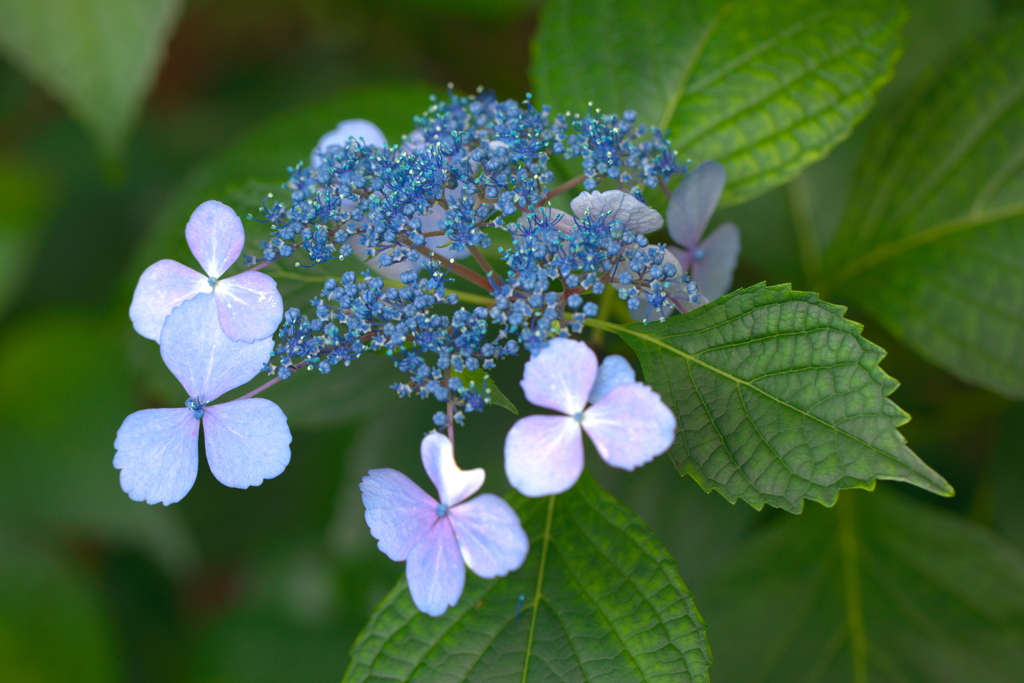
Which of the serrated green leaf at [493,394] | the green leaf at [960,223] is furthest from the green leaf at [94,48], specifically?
the green leaf at [960,223]

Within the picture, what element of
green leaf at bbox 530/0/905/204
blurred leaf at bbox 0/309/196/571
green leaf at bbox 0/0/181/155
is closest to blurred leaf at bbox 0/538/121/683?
blurred leaf at bbox 0/309/196/571

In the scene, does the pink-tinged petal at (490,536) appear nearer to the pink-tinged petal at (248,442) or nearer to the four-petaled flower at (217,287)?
the pink-tinged petal at (248,442)

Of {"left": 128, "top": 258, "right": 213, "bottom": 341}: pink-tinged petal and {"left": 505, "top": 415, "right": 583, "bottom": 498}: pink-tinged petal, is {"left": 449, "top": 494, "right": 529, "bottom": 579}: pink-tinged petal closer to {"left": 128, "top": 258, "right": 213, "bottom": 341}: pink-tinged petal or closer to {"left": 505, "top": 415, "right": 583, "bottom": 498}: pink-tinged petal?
{"left": 505, "top": 415, "right": 583, "bottom": 498}: pink-tinged petal

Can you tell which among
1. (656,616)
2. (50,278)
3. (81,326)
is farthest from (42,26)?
(656,616)

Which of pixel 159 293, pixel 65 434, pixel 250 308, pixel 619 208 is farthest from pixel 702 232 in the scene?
→ pixel 65 434

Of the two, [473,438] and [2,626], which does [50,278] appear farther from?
[473,438]

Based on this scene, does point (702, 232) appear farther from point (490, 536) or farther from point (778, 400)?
point (490, 536)
